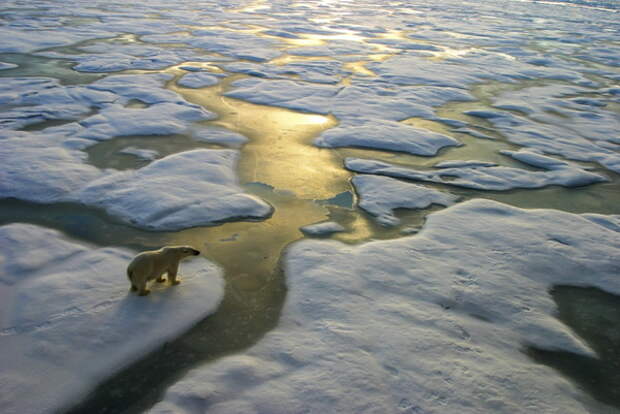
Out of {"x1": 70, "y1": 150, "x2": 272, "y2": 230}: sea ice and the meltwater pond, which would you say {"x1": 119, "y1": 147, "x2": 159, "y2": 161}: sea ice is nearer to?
the meltwater pond

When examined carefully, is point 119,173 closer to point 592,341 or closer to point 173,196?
point 173,196

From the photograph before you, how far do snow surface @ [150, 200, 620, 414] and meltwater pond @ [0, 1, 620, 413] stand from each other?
19 mm

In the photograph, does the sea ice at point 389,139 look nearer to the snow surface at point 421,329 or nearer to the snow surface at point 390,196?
the snow surface at point 390,196

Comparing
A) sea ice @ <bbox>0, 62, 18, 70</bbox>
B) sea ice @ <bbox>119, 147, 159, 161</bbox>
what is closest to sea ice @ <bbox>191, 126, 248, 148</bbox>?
sea ice @ <bbox>119, 147, 159, 161</bbox>

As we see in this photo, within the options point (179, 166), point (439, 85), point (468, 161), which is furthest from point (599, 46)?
point (179, 166)

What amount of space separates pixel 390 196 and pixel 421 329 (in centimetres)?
201

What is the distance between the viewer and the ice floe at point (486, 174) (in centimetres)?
511

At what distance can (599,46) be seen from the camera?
16.0 metres

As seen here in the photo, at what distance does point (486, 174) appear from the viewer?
5.32 m

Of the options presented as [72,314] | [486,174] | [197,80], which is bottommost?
[72,314]

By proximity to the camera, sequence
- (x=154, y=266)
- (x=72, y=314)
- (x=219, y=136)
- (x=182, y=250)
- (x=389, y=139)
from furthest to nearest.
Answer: (x=389, y=139) → (x=219, y=136) → (x=182, y=250) → (x=154, y=266) → (x=72, y=314)

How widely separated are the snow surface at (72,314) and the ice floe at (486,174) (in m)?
2.73

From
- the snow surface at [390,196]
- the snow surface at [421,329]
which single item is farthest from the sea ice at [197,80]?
the snow surface at [421,329]

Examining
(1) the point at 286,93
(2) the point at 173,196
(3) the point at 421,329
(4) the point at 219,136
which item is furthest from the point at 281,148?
(3) the point at 421,329
